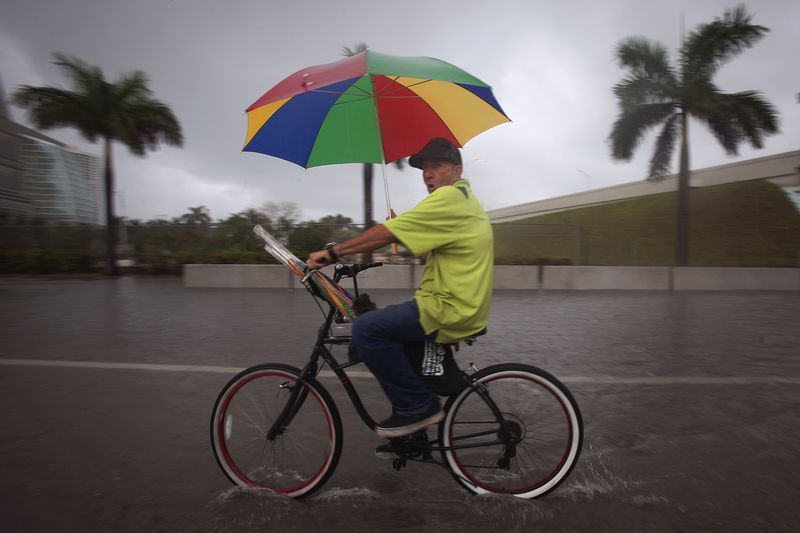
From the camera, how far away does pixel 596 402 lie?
4.46 meters

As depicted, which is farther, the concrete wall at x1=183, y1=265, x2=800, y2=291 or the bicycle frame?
the concrete wall at x1=183, y1=265, x2=800, y2=291

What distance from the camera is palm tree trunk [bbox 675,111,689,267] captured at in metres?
17.4

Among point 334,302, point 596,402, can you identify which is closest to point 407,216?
point 334,302

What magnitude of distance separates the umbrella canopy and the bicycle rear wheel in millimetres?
1845

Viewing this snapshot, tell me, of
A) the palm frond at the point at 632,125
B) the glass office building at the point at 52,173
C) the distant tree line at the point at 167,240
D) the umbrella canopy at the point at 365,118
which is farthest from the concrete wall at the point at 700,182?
the glass office building at the point at 52,173

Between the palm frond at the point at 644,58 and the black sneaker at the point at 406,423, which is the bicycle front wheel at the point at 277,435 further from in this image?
the palm frond at the point at 644,58

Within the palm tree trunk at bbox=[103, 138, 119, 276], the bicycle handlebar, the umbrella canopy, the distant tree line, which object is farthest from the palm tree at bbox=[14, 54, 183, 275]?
the bicycle handlebar

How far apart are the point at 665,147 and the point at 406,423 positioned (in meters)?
18.4

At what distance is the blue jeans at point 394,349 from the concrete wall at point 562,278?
10.8 meters

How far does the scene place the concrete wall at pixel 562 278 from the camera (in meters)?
13.7

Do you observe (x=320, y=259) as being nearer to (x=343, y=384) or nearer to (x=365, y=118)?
(x=343, y=384)

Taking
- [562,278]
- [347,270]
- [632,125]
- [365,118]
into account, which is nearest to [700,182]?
[632,125]

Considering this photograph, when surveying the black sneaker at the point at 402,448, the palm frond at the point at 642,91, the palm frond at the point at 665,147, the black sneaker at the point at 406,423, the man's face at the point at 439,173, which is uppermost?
the palm frond at the point at 642,91

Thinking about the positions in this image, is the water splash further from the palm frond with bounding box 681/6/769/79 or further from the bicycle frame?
the palm frond with bounding box 681/6/769/79
